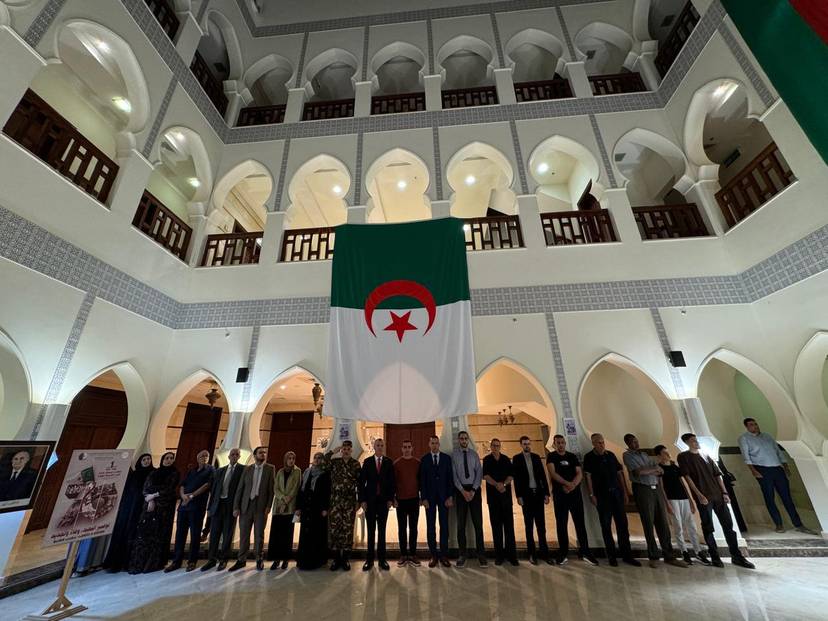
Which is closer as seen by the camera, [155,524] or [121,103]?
[155,524]

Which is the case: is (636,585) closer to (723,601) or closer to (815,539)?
(723,601)

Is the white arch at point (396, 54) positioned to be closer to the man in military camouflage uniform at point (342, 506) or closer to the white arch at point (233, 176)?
the white arch at point (233, 176)

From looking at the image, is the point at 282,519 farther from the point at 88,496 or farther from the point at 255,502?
the point at 88,496

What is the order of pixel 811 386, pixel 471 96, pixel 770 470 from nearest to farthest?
pixel 811 386 < pixel 770 470 < pixel 471 96

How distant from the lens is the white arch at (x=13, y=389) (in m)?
3.83

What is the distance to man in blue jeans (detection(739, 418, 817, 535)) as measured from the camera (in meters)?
4.73

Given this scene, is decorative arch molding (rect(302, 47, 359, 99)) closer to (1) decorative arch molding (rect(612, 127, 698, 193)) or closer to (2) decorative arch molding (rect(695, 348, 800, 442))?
(1) decorative arch molding (rect(612, 127, 698, 193))

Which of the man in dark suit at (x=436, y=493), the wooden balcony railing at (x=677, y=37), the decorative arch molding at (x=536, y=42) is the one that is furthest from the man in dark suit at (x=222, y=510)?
the wooden balcony railing at (x=677, y=37)

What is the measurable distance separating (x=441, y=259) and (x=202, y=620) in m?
4.61

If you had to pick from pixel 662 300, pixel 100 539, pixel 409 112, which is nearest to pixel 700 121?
pixel 662 300

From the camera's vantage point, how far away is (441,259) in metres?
5.32

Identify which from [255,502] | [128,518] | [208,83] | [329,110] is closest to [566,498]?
[255,502]

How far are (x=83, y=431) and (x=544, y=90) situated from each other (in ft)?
38.8

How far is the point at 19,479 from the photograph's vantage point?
130 inches
